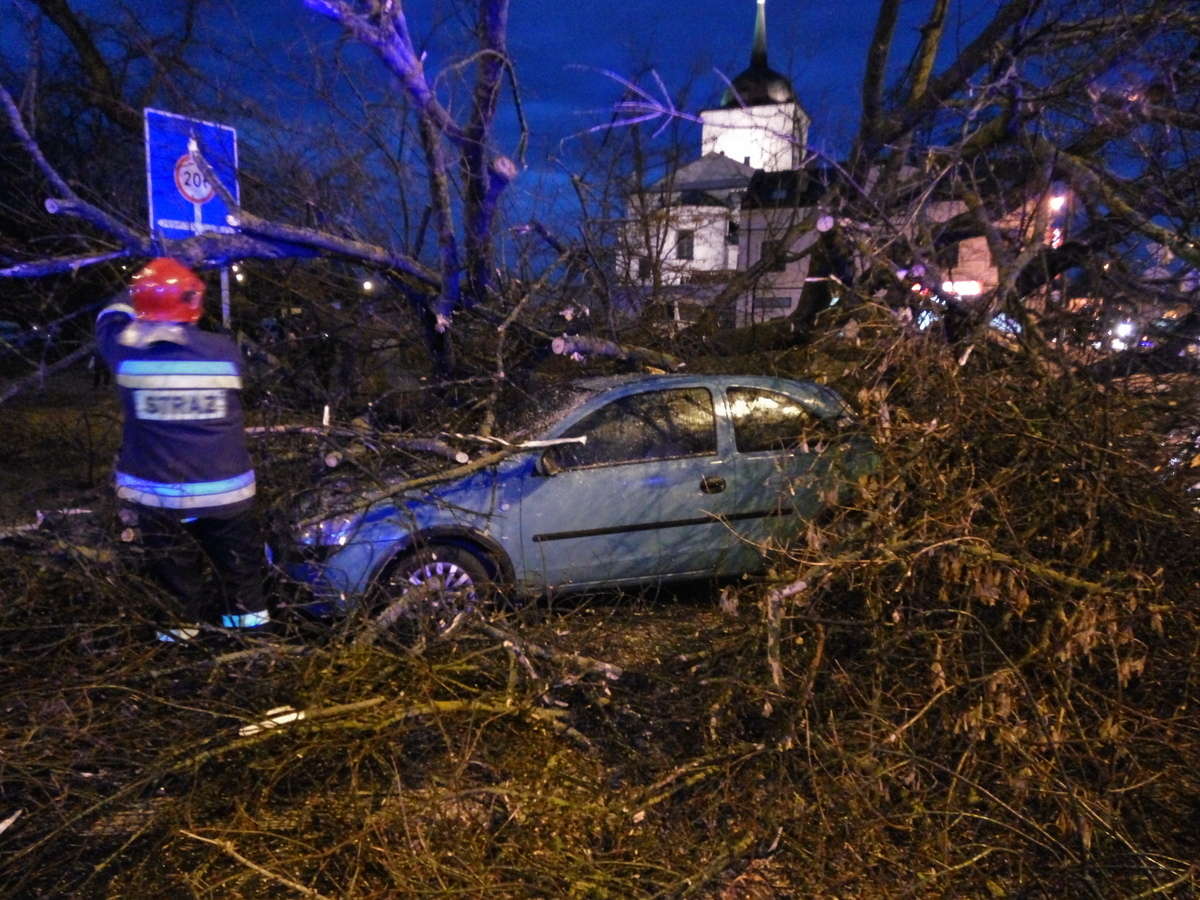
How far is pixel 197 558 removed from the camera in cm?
391

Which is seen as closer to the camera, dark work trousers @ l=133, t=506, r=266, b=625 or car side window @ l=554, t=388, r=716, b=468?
dark work trousers @ l=133, t=506, r=266, b=625

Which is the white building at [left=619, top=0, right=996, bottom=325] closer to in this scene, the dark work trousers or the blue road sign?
the blue road sign

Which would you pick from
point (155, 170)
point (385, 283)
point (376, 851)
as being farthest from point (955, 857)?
point (155, 170)

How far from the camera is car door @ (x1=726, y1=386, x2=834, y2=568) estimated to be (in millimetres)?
4898

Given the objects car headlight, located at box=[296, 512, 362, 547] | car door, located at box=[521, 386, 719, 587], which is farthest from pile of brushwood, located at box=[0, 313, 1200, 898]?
car door, located at box=[521, 386, 719, 587]

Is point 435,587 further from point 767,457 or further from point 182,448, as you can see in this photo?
point 767,457

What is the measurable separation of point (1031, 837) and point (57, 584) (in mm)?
4180

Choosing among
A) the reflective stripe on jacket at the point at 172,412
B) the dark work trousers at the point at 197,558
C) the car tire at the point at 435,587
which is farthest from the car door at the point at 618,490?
the reflective stripe on jacket at the point at 172,412

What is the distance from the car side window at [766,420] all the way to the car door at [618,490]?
0.58ft

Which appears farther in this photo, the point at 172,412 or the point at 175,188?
the point at 175,188

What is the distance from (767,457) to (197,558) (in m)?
3.05

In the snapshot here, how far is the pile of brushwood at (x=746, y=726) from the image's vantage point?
2791mm

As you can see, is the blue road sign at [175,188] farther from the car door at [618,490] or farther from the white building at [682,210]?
the white building at [682,210]

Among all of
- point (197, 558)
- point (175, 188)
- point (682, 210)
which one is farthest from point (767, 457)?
point (682, 210)
